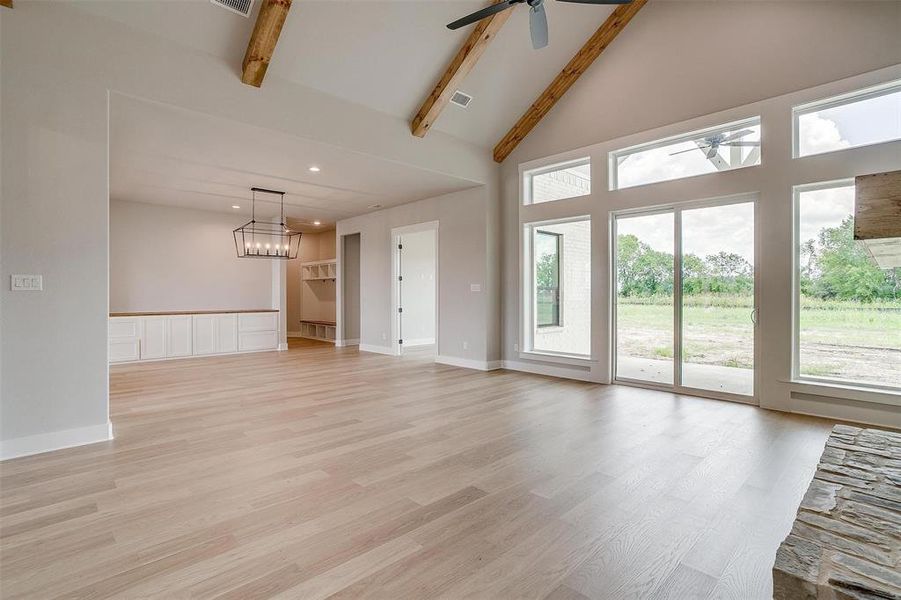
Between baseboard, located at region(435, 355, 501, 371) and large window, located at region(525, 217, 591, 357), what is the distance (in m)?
0.60

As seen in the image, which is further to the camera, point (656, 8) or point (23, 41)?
point (656, 8)

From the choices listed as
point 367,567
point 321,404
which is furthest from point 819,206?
point 321,404

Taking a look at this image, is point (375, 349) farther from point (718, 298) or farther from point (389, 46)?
point (718, 298)

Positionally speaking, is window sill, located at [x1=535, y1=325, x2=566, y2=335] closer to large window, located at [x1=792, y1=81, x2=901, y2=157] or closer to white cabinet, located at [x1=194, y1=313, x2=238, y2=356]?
large window, located at [x1=792, y1=81, x2=901, y2=157]

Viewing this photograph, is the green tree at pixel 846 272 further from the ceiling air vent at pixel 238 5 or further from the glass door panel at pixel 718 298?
the ceiling air vent at pixel 238 5

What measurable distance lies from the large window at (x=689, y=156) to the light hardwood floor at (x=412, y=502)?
105 inches

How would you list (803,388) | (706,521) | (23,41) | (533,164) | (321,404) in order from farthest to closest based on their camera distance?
(533,164) → (321,404) → (803,388) → (23,41) → (706,521)

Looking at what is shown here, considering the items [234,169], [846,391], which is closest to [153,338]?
[234,169]

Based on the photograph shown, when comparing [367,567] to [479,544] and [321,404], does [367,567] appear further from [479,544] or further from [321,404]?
[321,404]

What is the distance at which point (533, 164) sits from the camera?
253 inches

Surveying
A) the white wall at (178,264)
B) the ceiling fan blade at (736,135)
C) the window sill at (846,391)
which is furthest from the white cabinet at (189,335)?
the window sill at (846,391)

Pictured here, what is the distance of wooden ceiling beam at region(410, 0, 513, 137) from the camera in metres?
4.65

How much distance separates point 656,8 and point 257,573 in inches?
263

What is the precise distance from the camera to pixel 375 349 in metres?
8.70
